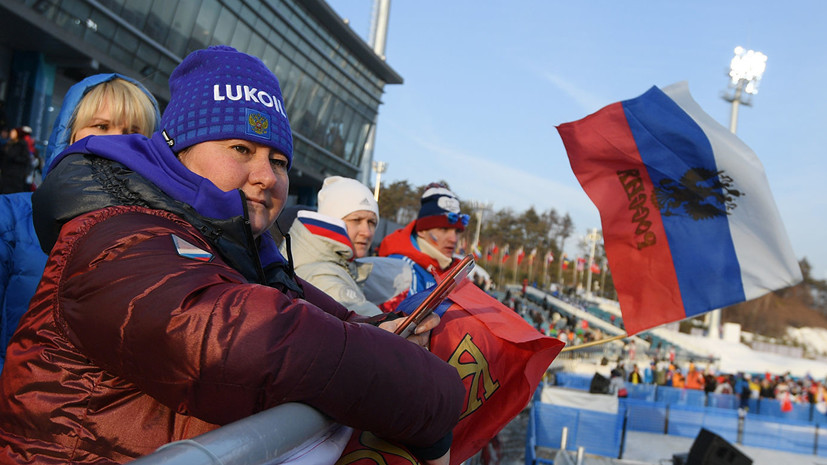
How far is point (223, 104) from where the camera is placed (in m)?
1.56

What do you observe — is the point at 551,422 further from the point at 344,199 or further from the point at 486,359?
the point at 486,359

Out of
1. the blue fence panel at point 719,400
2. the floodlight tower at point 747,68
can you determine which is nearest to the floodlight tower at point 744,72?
the floodlight tower at point 747,68

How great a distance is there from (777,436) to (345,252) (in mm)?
20188

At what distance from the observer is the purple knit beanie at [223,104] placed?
154 centimetres

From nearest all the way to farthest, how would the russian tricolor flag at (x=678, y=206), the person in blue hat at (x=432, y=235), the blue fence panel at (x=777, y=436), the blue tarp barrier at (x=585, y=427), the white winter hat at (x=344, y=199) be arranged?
the white winter hat at (x=344, y=199) → the russian tricolor flag at (x=678, y=206) → the person in blue hat at (x=432, y=235) → the blue tarp barrier at (x=585, y=427) → the blue fence panel at (x=777, y=436)

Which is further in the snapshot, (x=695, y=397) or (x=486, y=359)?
(x=695, y=397)

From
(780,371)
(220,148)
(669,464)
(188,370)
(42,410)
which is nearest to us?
(188,370)

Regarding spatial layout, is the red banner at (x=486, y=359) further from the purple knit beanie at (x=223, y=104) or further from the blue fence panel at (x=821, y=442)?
the blue fence panel at (x=821, y=442)

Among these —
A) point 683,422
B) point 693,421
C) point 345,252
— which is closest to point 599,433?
point 683,422

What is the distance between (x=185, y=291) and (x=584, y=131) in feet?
13.5

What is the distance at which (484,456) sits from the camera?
8.08 meters

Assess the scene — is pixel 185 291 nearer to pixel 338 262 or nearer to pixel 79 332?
pixel 79 332

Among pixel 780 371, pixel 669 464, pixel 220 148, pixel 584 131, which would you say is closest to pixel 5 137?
pixel 584 131

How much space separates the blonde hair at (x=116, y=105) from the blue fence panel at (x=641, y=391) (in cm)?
2458
